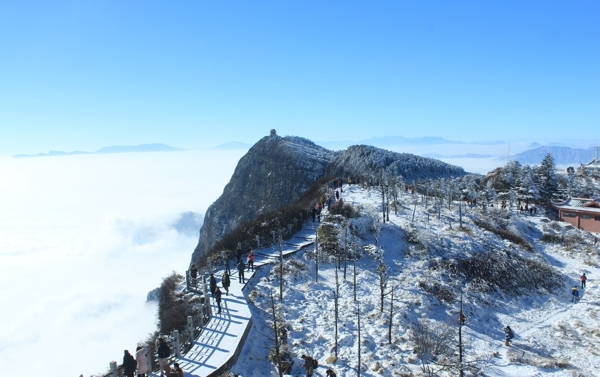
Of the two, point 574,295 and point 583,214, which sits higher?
point 583,214

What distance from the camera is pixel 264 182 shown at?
3068 inches

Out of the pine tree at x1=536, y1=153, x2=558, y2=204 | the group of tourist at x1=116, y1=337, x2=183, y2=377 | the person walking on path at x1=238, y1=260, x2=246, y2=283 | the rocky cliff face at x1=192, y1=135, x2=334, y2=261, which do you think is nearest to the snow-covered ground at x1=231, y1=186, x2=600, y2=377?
the person walking on path at x1=238, y1=260, x2=246, y2=283

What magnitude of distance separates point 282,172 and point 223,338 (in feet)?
193

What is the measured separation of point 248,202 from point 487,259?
53723mm

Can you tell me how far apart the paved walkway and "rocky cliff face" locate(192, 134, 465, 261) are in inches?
1844

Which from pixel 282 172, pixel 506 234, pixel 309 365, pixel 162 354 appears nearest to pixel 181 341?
Answer: pixel 162 354

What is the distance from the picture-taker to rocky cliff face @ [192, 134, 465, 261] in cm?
7225

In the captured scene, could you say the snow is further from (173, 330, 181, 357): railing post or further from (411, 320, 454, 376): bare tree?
(173, 330, 181, 357): railing post

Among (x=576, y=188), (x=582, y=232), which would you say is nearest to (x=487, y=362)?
(x=582, y=232)

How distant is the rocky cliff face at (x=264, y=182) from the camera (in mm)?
72375

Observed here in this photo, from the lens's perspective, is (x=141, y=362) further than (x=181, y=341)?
No

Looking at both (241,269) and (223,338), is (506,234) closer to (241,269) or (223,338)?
(241,269)

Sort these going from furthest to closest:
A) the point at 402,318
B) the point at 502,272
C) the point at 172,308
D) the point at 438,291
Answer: the point at 502,272 → the point at 438,291 → the point at 402,318 → the point at 172,308

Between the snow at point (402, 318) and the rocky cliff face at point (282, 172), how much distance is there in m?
38.7
